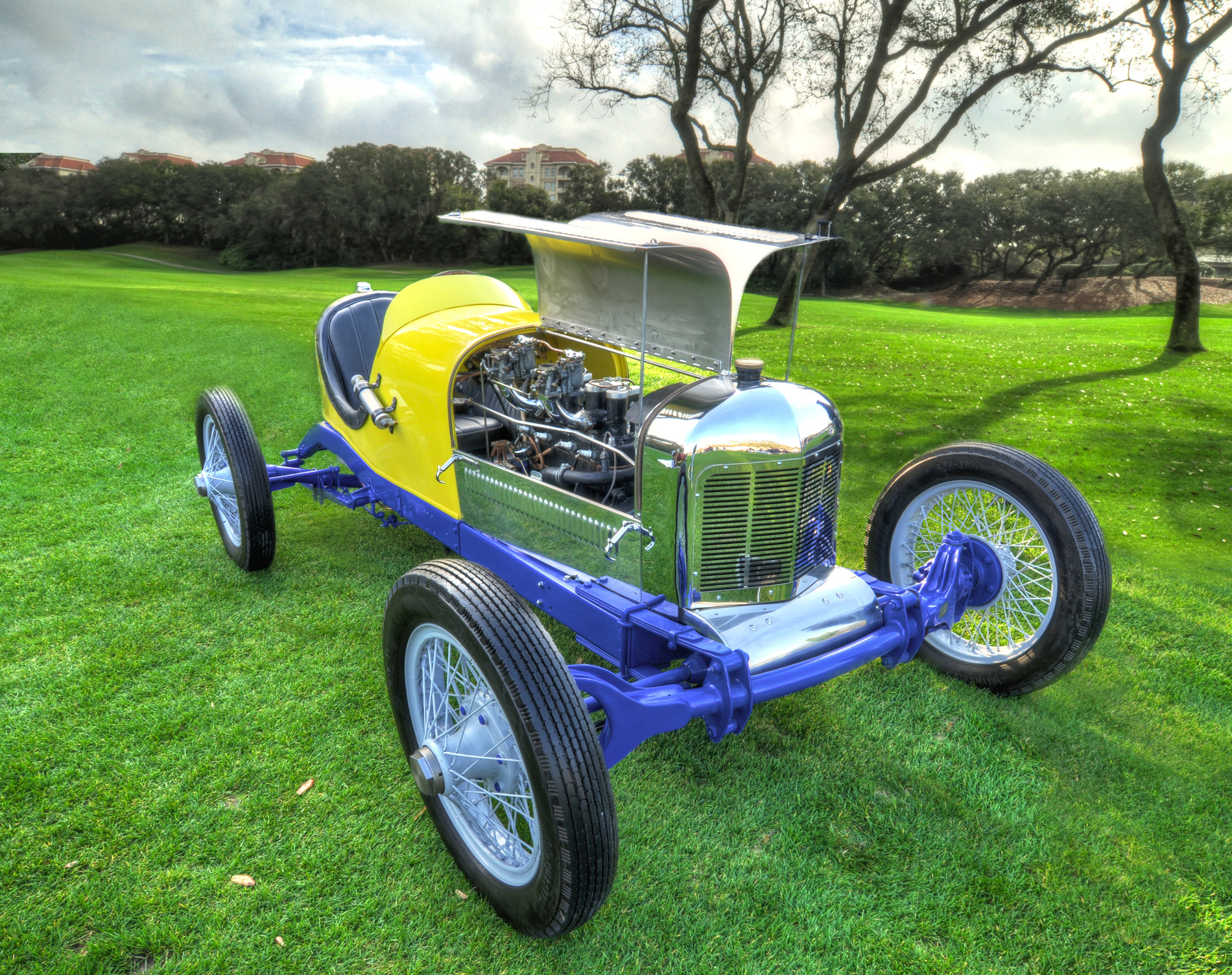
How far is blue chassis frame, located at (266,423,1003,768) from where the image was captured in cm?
250

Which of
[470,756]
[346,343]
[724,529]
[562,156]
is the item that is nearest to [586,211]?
[346,343]

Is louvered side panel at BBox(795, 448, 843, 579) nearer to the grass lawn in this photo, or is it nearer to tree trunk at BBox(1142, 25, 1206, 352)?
the grass lawn

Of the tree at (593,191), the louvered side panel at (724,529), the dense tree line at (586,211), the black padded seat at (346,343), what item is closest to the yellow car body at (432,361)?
→ the black padded seat at (346,343)

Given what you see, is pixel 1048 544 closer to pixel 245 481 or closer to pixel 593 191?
pixel 245 481

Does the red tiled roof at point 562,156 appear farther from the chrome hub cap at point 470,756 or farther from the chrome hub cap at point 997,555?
the chrome hub cap at point 470,756

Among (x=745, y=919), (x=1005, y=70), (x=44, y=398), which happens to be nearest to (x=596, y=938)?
(x=745, y=919)

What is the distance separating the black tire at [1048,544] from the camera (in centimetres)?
319

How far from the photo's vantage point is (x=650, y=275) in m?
3.23

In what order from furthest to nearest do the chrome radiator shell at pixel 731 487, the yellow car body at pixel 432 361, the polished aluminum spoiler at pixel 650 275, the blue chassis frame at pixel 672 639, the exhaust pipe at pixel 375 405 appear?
the exhaust pipe at pixel 375 405 < the yellow car body at pixel 432 361 < the polished aluminum spoiler at pixel 650 275 < the chrome radiator shell at pixel 731 487 < the blue chassis frame at pixel 672 639

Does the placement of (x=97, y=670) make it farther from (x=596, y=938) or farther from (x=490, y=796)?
(x=596, y=938)

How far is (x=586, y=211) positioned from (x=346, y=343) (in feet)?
128

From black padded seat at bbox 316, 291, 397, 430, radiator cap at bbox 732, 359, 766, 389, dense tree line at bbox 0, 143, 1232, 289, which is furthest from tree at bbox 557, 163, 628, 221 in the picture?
radiator cap at bbox 732, 359, 766, 389

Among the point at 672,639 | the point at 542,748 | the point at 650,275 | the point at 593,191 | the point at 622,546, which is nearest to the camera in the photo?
the point at 542,748

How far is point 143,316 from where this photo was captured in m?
13.1
